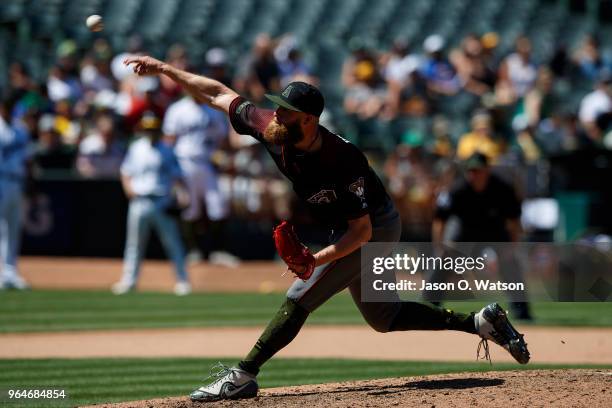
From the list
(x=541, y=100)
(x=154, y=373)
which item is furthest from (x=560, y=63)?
(x=154, y=373)

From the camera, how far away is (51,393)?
285 inches

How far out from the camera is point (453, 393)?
630cm

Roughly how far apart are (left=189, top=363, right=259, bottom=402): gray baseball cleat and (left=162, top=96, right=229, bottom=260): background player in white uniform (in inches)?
353

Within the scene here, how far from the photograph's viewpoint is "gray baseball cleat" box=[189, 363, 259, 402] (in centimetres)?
633

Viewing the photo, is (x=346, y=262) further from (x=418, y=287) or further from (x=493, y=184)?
(x=493, y=184)

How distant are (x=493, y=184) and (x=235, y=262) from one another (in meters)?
5.46

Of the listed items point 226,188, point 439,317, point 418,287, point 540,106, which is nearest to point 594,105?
point 540,106

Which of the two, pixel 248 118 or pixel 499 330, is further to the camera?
pixel 499 330

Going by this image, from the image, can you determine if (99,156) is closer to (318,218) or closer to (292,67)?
(292,67)

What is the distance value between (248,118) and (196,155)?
29.3ft

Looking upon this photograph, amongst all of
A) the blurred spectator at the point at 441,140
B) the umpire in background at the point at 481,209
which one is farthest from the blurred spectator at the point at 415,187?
the umpire in background at the point at 481,209

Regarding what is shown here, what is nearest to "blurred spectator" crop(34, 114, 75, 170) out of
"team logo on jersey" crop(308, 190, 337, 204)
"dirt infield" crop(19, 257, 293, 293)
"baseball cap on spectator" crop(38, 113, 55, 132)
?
"baseball cap on spectator" crop(38, 113, 55, 132)

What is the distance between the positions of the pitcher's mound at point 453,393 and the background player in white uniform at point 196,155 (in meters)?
8.46

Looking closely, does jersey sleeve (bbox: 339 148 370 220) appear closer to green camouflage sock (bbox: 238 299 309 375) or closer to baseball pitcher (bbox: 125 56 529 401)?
baseball pitcher (bbox: 125 56 529 401)
